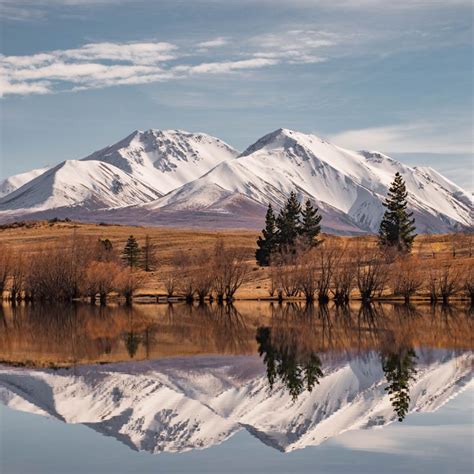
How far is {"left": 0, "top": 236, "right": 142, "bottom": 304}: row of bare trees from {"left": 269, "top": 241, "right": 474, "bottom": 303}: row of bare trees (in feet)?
60.3

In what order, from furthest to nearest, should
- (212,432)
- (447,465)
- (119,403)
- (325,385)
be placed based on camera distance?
1. (325,385)
2. (119,403)
3. (212,432)
4. (447,465)

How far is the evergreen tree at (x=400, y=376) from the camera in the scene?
119ft

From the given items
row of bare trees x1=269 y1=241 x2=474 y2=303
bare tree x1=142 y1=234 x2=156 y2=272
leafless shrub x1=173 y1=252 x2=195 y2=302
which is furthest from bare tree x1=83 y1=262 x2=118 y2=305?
bare tree x1=142 y1=234 x2=156 y2=272

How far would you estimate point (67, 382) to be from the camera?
140 feet

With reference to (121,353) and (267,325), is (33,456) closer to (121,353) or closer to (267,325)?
(121,353)

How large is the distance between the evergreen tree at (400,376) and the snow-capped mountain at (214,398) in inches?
13.5

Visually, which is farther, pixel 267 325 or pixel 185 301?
pixel 185 301

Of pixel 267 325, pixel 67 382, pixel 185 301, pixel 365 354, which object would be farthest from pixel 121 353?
pixel 185 301

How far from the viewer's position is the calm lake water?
27.6 metres

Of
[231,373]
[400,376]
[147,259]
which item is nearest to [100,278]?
[147,259]

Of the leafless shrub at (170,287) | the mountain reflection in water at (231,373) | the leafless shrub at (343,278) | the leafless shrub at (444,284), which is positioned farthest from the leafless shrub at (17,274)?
the leafless shrub at (444,284)

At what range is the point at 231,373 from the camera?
45812mm

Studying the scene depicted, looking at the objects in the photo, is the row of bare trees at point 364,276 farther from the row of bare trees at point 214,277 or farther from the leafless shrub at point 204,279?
the leafless shrub at point 204,279

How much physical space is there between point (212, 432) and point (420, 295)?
72.8 metres
